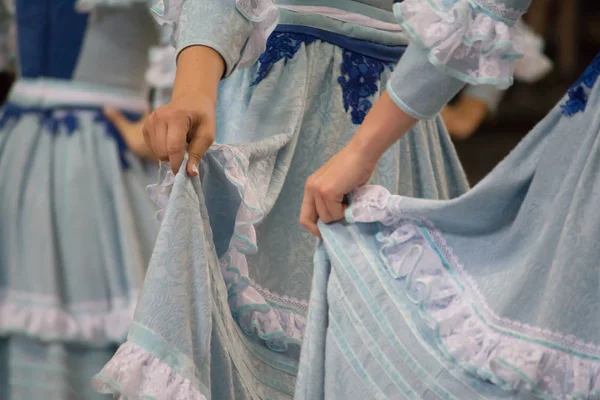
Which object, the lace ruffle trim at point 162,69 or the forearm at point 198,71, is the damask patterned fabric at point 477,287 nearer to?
the forearm at point 198,71

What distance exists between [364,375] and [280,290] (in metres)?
0.33

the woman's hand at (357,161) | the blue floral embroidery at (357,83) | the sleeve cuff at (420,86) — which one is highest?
the sleeve cuff at (420,86)

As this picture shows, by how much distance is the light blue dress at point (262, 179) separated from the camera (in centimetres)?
117

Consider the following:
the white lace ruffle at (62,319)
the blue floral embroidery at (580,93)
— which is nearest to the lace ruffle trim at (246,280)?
the blue floral embroidery at (580,93)

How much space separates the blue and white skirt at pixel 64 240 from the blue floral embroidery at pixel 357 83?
1113 millimetres

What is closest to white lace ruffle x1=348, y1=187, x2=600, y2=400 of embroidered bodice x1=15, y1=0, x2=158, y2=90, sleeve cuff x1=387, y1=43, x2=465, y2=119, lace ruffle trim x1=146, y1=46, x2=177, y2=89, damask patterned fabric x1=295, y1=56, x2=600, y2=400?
damask patterned fabric x1=295, y1=56, x2=600, y2=400

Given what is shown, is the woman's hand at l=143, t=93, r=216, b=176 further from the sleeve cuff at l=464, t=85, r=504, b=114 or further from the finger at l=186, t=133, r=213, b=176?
the sleeve cuff at l=464, t=85, r=504, b=114

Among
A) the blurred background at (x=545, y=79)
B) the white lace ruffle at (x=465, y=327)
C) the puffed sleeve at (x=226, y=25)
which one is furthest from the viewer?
the blurred background at (x=545, y=79)

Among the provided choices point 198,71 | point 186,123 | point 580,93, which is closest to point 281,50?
point 198,71

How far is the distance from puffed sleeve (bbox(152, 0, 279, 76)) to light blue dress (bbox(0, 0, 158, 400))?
1127mm

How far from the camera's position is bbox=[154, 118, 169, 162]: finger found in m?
1.25

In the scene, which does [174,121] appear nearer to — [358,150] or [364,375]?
[358,150]

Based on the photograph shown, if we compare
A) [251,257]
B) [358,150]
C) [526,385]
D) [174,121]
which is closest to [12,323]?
[251,257]

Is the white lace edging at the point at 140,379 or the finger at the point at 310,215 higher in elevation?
the finger at the point at 310,215
